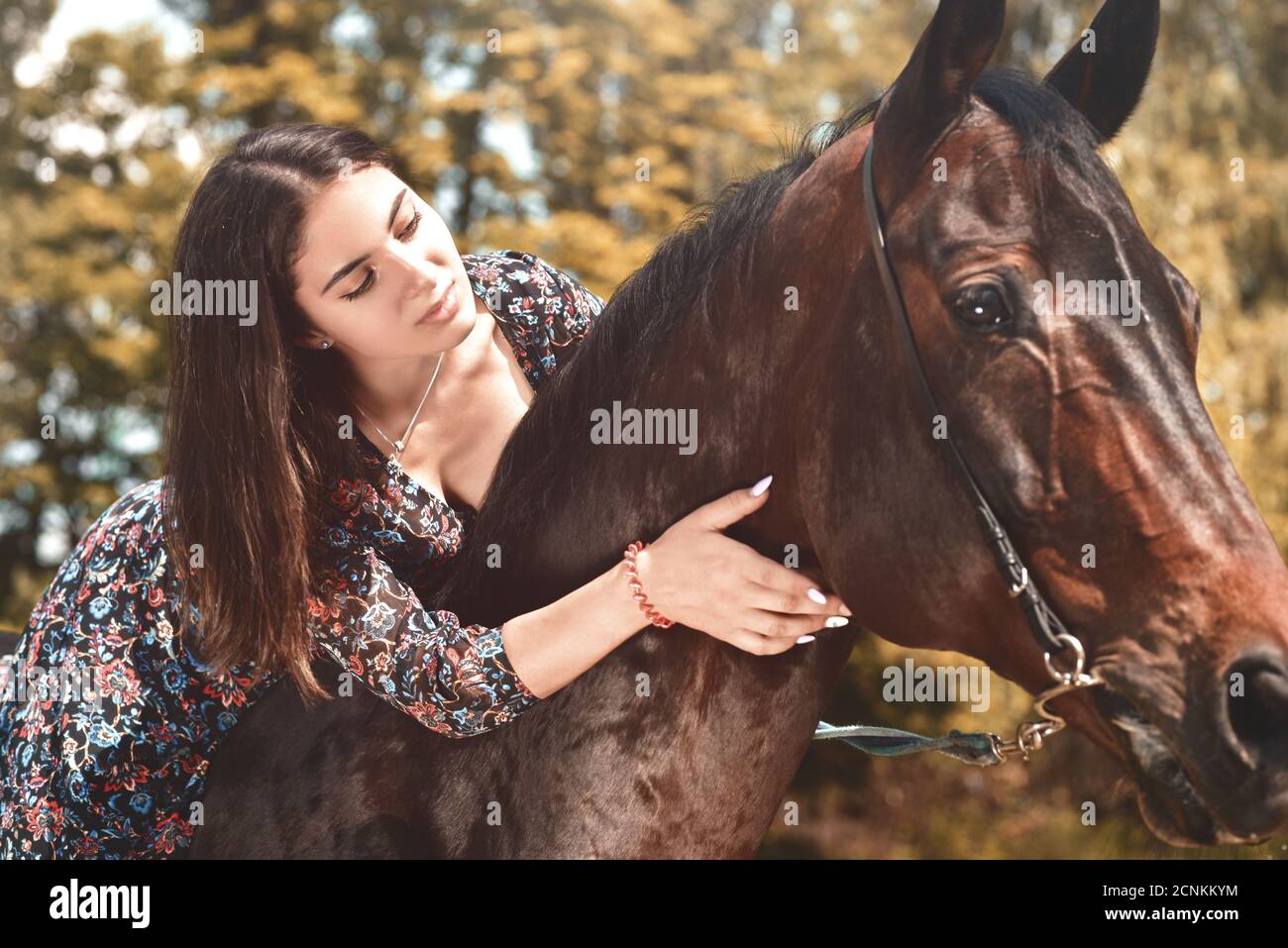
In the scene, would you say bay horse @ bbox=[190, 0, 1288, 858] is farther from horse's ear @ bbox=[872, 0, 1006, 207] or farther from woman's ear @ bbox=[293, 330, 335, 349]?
woman's ear @ bbox=[293, 330, 335, 349]

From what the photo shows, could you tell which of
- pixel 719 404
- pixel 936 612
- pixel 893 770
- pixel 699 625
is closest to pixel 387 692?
pixel 699 625

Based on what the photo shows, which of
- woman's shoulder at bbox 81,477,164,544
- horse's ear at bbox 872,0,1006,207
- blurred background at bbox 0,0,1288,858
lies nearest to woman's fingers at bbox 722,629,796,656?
horse's ear at bbox 872,0,1006,207

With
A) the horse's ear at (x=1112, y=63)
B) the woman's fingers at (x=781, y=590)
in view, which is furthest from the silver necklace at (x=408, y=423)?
the horse's ear at (x=1112, y=63)

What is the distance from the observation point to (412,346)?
208cm

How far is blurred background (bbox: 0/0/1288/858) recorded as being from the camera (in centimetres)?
748

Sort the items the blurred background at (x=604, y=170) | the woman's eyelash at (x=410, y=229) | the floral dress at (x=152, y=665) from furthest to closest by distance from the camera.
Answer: the blurred background at (x=604, y=170) → the woman's eyelash at (x=410, y=229) → the floral dress at (x=152, y=665)

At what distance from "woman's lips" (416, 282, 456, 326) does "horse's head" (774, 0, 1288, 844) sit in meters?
0.71

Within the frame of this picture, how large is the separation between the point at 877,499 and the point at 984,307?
30 cm

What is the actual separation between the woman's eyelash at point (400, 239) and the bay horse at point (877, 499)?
0.38m

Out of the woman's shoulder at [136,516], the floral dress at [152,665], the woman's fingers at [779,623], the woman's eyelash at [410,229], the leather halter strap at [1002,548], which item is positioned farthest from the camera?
the woman's shoulder at [136,516]

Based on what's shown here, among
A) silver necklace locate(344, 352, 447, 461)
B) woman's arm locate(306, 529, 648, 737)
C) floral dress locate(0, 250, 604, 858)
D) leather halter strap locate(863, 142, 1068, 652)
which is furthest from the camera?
silver necklace locate(344, 352, 447, 461)

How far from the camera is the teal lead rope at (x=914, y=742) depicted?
177cm

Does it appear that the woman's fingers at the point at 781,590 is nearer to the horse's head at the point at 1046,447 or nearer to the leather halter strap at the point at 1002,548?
the horse's head at the point at 1046,447
